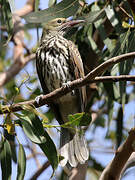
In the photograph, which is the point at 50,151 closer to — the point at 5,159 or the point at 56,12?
the point at 5,159

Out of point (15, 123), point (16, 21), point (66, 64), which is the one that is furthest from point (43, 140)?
point (16, 21)

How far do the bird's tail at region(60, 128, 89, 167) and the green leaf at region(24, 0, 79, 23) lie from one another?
105 centimetres

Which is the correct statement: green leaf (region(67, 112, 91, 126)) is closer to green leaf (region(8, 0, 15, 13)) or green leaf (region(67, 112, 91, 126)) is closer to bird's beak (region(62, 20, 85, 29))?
green leaf (region(8, 0, 15, 13))

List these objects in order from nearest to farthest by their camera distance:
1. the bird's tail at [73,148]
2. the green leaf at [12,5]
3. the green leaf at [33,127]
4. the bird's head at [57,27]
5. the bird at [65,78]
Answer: the green leaf at [33,127]
the green leaf at [12,5]
the bird's tail at [73,148]
the bird at [65,78]
the bird's head at [57,27]

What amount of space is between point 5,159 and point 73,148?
101 centimetres

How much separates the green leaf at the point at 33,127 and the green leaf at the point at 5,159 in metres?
0.27

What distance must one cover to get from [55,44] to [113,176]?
1652 millimetres

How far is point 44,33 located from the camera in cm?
439

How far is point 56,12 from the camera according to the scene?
9.45ft

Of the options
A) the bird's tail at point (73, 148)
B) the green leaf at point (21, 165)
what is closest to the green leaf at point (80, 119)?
the green leaf at point (21, 165)

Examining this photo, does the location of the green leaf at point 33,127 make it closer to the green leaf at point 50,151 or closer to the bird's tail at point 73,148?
the green leaf at point 50,151

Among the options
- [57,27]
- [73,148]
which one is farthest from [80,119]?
[57,27]

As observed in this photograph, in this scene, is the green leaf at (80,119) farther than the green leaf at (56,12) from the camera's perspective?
No

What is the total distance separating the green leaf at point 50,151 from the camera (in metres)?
2.63
